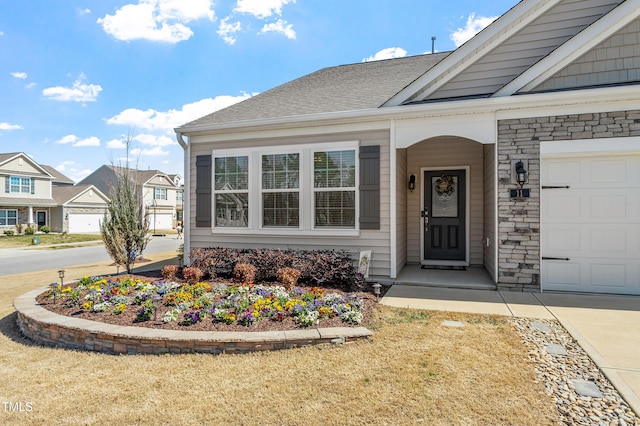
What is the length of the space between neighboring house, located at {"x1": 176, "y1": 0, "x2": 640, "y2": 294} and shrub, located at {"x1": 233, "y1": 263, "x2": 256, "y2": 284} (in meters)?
1.10

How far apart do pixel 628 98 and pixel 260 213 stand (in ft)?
20.4

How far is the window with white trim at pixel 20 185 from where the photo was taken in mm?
24766

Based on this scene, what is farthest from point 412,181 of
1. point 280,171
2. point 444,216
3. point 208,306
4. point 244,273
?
point 208,306

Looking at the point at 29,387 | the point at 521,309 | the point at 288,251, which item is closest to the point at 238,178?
the point at 288,251

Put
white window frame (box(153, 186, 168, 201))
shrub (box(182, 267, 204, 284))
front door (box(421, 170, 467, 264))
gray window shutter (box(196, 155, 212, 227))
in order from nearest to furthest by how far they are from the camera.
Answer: shrub (box(182, 267, 204, 284)) < gray window shutter (box(196, 155, 212, 227)) < front door (box(421, 170, 467, 264)) < white window frame (box(153, 186, 168, 201))

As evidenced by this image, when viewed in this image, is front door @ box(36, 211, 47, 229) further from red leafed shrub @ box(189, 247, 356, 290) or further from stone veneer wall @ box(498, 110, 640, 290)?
stone veneer wall @ box(498, 110, 640, 290)

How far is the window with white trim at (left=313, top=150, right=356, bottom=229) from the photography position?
20.5ft

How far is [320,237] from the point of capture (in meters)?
6.43

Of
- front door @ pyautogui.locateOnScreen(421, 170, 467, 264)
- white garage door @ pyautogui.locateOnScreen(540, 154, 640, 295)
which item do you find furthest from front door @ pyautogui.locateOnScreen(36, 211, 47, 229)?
white garage door @ pyautogui.locateOnScreen(540, 154, 640, 295)

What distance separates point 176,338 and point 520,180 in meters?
5.23

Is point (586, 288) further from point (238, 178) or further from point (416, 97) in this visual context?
point (238, 178)

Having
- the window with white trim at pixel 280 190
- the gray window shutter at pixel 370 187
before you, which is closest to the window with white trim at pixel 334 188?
the gray window shutter at pixel 370 187

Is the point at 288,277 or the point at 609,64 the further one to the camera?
the point at 288,277

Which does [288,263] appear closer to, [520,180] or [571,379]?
[520,180]
